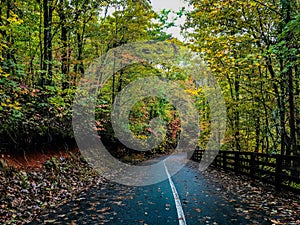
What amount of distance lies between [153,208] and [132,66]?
15258 millimetres

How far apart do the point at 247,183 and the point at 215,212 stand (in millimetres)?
4101

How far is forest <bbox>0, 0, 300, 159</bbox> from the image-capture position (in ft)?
26.0

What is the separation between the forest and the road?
289 cm

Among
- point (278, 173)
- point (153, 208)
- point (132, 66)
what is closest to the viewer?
point (153, 208)

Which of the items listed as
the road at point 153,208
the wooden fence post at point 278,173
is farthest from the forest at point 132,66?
the road at point 153,208

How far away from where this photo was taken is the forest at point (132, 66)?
7.91 meters

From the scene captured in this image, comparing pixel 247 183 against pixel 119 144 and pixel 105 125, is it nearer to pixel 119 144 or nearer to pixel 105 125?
pixel 105 125

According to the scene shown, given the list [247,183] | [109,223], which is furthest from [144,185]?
[109,223]

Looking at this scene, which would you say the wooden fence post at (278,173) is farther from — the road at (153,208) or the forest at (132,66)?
the road at (153,208)

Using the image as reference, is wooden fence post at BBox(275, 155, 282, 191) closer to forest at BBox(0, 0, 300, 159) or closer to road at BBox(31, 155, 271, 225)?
forest at BBox(0, 0, 300, 159)

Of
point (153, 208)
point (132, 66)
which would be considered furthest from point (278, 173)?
point (132, 66)

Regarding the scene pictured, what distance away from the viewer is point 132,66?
19938mm

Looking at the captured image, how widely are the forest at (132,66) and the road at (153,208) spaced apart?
9.50 ft

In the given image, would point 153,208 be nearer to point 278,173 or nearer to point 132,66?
point 278,173
